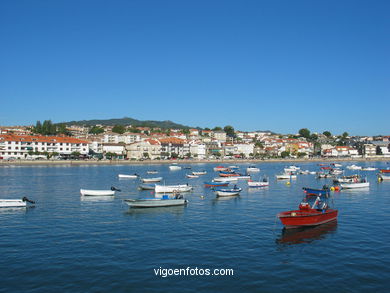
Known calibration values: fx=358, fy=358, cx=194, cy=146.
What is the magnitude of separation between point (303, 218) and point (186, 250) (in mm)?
9470

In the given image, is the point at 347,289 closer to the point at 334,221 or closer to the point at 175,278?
the point at 175,278

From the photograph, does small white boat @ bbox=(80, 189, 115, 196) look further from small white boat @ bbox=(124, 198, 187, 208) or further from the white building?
the white building

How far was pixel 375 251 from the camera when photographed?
2070 cm

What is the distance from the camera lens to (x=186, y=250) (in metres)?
20.4

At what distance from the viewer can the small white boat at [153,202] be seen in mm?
34031

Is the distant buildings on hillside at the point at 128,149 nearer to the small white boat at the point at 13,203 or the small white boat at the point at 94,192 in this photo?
the small white boat at the point at 94,192

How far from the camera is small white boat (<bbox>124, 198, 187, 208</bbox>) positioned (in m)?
34.0

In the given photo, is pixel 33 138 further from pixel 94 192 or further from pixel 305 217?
pixel 305 217

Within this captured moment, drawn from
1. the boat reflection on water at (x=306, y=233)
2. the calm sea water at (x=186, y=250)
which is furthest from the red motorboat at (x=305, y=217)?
the calm sea water at (x=186, y=250)

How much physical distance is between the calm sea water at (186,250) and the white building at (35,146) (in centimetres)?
9825

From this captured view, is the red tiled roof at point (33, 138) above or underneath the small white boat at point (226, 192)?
above

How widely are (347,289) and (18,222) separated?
2395cm

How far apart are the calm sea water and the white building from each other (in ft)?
322

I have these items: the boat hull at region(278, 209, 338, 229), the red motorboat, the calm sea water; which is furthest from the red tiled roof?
the boat hull at region(278, 209, 338, 229)
